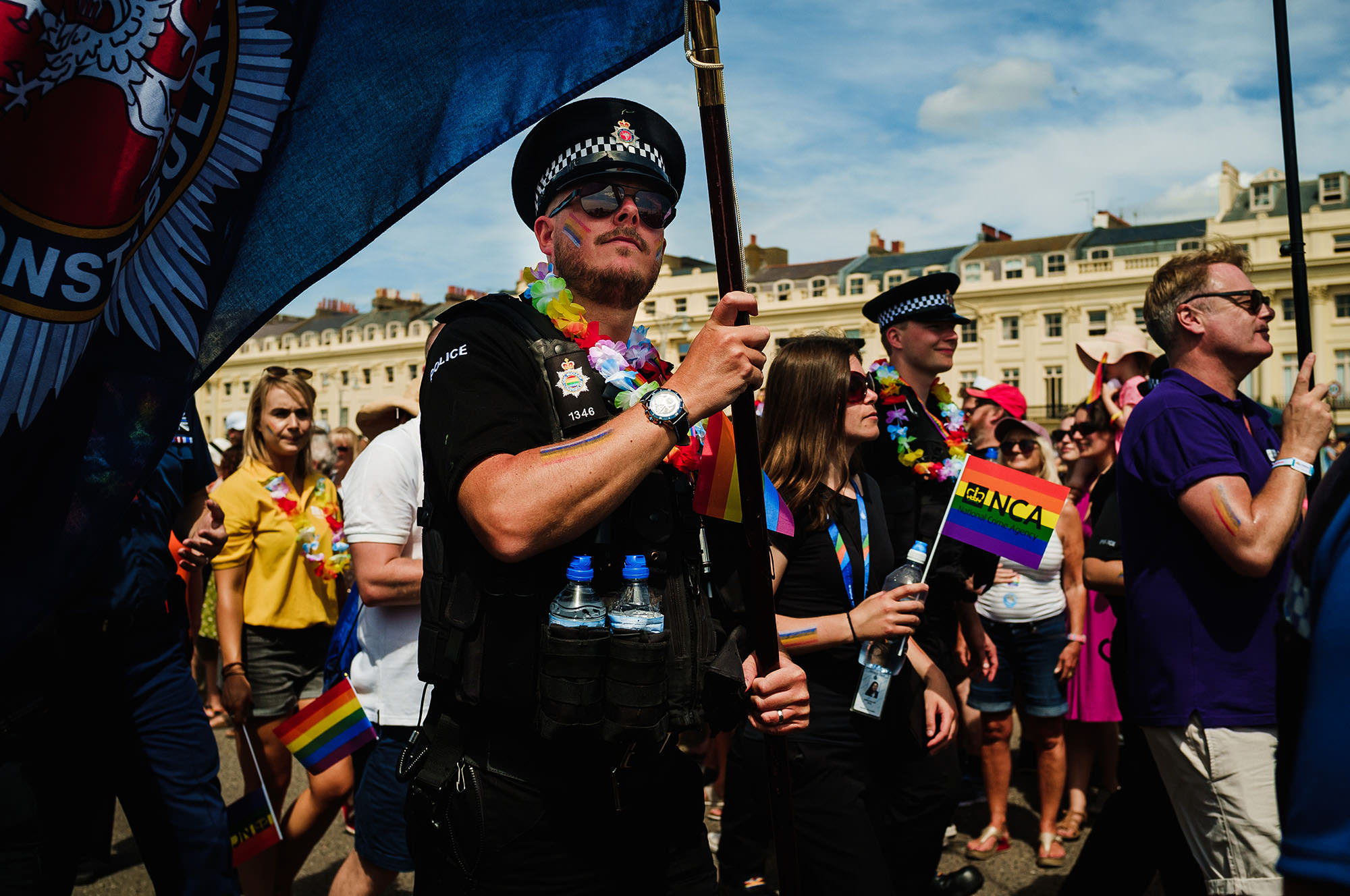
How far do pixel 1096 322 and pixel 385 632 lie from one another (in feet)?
179

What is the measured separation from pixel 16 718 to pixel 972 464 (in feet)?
10.6

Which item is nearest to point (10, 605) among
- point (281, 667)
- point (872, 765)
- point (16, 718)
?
point (16, 718)

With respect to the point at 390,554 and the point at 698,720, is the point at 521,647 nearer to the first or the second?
the point at 698,720

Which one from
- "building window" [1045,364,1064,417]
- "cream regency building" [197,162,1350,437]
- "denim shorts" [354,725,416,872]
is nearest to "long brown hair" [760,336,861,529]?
"denim shorts" [354,725,416,872]

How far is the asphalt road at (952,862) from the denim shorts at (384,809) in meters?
1.31

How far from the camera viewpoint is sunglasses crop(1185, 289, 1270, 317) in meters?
3.49

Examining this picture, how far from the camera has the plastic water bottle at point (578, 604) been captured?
2.04m

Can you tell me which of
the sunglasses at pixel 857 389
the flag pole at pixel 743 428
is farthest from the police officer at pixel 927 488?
the flag pole at pixel 743 428

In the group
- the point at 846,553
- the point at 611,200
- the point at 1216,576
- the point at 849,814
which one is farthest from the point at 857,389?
the point at 611,200

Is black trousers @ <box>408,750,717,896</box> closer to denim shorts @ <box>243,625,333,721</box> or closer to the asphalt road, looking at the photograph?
the asphalt road

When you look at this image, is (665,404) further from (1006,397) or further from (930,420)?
(1006,397)

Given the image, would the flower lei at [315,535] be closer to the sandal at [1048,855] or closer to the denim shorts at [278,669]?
the denim shorts at [278,669]

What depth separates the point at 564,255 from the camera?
2.47m

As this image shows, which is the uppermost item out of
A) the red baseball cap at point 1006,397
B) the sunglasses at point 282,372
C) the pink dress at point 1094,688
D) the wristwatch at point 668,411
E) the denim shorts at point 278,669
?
the sunglasses at point 282,372
